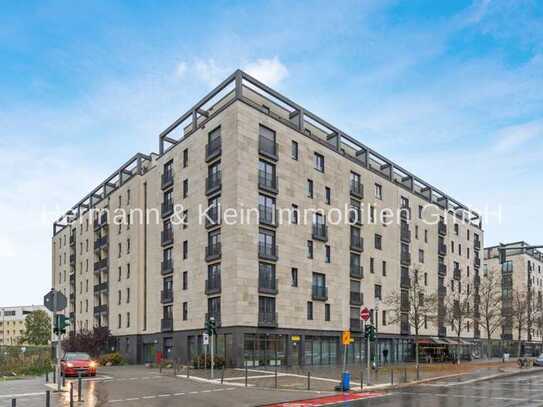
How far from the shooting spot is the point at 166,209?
5356cm

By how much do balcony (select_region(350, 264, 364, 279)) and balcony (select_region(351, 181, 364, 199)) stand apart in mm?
7093

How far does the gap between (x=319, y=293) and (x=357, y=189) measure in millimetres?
12720

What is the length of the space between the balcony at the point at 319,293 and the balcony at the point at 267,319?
568cm

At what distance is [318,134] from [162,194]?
16.2m

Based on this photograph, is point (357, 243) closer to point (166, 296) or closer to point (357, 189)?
point (357, 189)

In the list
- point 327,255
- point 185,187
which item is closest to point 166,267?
point 185,187

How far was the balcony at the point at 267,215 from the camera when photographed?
4491 cm

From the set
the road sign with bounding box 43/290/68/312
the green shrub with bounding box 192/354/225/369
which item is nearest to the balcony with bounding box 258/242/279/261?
the green shrub with bounding box 192/354/225/369

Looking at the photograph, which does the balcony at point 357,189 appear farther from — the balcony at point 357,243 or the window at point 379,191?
the balcony at point 357,243

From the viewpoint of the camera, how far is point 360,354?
54938 mm

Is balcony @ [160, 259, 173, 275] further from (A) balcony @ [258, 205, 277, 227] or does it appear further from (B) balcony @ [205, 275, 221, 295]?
(A) balcony @ [258, 205, 277, 227]

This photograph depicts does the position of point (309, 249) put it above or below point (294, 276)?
above

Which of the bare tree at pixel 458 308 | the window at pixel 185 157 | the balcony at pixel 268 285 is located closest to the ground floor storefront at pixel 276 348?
the balcony at pixel 268 285

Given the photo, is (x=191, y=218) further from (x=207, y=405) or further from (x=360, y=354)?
(x=207, y=405)
